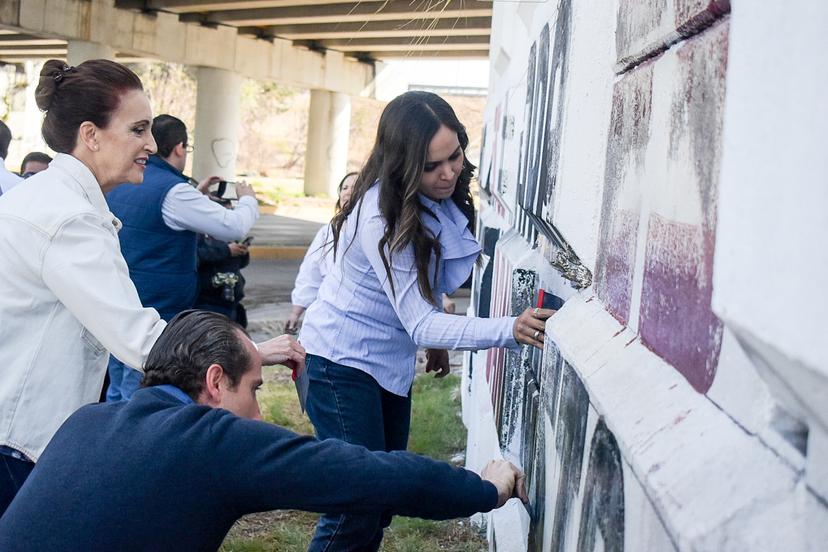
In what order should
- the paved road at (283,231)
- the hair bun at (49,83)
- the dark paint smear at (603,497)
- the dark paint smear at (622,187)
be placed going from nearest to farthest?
the dark paint smear at (603,497), the dark paint smear at (622,187), the hair bun at (49,83), the paved road at (283,231)

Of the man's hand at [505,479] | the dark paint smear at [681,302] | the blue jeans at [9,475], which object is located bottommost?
the blue jeans at [9,475]

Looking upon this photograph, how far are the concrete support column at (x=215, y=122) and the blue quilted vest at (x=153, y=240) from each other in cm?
1867

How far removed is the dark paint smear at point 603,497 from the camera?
133 centimetres

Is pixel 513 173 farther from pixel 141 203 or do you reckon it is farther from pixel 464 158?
pixel 141 203

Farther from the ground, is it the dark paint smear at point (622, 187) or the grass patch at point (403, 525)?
the dark paint smear at point (622, 187)

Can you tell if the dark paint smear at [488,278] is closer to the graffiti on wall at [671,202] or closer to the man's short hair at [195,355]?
the man's short hair at [195,355]

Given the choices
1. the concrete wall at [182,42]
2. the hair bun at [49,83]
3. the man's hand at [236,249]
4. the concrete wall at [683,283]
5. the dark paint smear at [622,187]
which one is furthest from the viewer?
the concrete wall at [182,42]

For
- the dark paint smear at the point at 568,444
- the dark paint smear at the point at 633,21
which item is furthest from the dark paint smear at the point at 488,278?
the dark paint smear at the point at 633,21

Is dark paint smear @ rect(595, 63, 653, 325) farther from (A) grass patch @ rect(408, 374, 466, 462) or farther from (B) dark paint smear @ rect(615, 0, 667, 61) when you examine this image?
(A) grass patch @ rect(408, 374, 466, 462)

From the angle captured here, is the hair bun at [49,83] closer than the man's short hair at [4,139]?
Yes

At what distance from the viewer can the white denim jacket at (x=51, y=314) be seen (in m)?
2.64

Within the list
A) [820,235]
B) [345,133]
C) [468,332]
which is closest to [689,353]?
[820,235]

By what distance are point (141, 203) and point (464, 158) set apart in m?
2.05

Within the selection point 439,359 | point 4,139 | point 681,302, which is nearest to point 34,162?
point 4,139
